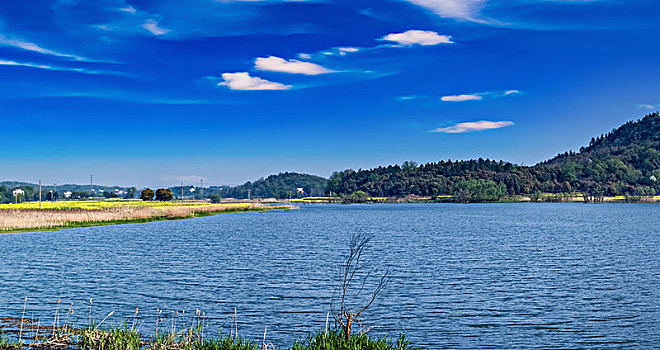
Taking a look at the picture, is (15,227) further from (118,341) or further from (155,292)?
(118,341)

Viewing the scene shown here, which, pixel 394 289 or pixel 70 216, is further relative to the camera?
pixel 70 216

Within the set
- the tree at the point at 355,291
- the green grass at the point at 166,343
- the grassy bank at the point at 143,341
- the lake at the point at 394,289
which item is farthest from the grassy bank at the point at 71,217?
the green grass at the point at 166,343

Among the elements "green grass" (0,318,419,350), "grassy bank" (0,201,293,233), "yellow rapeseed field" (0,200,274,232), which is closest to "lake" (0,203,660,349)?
"green grass" (0,318,419,350)

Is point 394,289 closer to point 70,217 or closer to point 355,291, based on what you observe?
point 355,291

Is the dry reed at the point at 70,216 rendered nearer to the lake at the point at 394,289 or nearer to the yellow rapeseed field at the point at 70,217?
the yellow rapeseed field at the point at 70,217

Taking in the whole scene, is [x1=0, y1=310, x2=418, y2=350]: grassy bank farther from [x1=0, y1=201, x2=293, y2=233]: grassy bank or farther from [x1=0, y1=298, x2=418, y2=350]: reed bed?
[x1=0, y1=201, x2=293, y2=233]: grassy bank

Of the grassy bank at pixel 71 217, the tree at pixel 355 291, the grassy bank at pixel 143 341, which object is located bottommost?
the tree at pixel 355 291

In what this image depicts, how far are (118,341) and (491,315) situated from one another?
17.2m

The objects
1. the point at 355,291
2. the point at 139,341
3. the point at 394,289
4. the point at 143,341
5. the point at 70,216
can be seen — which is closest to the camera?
the point at 139,341

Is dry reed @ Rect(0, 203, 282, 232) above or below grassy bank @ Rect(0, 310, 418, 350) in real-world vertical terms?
above

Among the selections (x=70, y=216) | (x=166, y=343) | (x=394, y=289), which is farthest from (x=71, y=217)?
(x=166, y=343)

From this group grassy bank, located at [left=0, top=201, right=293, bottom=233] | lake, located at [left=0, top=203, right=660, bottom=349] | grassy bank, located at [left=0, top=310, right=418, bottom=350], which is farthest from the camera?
grassy bank, located at [left=0, top=201, right=293, bottom=233]

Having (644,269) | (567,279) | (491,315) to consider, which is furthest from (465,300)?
(644,269)

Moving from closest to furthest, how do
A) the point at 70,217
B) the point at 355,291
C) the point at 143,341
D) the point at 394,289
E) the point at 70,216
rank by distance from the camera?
1. the point at 143,341
2. the point at 394,289
3. the point at 355,291
4. the point at 70,217
5. the point at 70,216
